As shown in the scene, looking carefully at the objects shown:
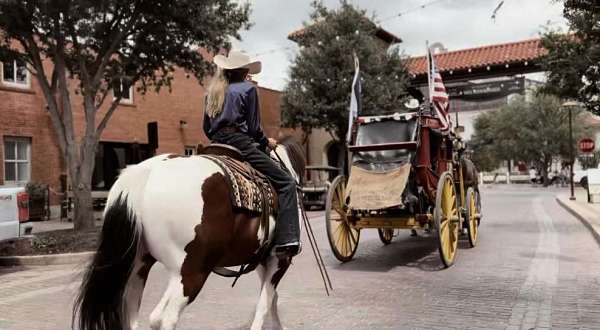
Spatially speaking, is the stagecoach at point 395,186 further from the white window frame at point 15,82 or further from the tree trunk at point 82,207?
the white window frame at point 15,82

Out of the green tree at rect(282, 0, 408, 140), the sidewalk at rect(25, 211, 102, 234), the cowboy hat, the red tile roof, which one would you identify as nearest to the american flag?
the cowboy hat

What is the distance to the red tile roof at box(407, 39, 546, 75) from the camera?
27.8m

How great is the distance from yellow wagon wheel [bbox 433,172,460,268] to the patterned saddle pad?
13.3 feet

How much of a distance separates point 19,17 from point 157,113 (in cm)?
1435

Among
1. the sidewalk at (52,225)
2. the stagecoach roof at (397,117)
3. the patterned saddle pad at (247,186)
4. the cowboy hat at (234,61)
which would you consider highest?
the cowboy hat at (234,61)

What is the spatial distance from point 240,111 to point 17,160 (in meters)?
17.9

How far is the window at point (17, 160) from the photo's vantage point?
1942 cm

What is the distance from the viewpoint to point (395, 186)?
27.0ft

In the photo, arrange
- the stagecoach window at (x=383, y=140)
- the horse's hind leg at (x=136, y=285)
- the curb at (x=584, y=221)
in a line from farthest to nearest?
1. the curb at (x=584, y=221)
2. the stagecoach window at (x=383, y=140)
3. the horse's hind leg at (x=136, y=285)

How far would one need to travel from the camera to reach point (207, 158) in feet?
13.5

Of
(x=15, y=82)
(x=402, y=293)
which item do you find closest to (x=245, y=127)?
(x=402, y=293)

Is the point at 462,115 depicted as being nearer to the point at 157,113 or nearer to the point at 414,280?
the point at 157,113

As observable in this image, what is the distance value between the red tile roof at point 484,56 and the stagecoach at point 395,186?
18.3 meters

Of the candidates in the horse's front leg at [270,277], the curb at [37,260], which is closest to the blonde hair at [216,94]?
the horse's front leg at [270,277]
